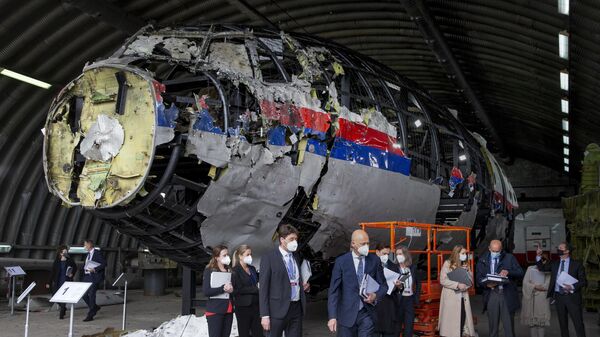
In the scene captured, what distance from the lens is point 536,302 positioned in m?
9.61

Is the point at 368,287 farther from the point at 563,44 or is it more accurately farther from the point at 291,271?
the point at 563,44

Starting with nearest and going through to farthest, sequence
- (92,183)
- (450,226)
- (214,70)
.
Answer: (92,183)
(214,70)
(450,226)

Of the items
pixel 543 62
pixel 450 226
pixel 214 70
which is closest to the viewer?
pixel 214 70

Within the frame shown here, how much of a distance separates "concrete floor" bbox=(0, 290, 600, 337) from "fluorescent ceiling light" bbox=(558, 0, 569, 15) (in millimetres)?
6566

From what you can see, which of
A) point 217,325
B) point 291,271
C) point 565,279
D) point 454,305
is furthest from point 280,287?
point 565,279

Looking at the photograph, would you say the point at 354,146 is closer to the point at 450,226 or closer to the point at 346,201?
the point at 346,201

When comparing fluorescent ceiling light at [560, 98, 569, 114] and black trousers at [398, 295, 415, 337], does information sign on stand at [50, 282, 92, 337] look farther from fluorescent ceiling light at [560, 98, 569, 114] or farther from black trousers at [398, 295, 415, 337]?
fluorescent ceiling light at [560, 98, 569, 114]

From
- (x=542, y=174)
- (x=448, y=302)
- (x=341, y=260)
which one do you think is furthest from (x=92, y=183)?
(x=542, y=174)

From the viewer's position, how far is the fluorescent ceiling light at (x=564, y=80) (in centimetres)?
1662

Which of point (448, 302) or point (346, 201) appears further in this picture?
point (448, 302)

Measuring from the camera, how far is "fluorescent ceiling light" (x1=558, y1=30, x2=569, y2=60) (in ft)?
45.6

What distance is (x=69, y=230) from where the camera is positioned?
1769 cm

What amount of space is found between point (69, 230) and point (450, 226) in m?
11.9

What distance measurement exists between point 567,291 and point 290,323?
16.0 feet
